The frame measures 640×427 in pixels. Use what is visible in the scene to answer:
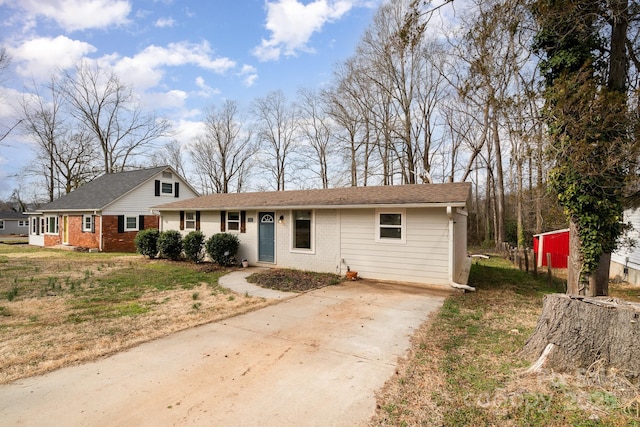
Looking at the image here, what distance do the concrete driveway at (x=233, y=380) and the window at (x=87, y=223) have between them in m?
18.8

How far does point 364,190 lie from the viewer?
12234mm

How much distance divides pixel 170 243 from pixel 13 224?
1808 inches

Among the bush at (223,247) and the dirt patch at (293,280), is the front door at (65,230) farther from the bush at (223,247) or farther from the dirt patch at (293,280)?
the dirt patch at (293,280)

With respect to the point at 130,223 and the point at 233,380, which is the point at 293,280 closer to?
the point at 233,380

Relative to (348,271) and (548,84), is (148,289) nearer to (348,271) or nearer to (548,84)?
(348,271)

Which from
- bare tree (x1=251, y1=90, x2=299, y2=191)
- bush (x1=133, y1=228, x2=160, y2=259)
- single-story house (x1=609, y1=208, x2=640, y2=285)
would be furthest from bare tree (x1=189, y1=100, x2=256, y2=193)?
single-story house (x1=609, y1=208, x2=640, y2=285)

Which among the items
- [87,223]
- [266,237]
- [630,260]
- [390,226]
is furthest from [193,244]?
[630,260]

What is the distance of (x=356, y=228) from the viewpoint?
10.4 meters

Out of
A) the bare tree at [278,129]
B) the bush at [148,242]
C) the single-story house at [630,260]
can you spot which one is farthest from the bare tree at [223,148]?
the single-story house at [630,260]

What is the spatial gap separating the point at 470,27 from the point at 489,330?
5.96 meters

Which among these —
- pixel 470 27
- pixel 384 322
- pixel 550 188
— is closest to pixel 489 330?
pixel 384 322

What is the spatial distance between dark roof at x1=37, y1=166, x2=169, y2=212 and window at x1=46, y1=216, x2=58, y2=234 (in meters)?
0.68

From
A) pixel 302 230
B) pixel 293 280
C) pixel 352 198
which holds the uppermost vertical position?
pixel 352 198

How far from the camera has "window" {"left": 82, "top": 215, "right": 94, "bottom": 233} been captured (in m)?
19.7
